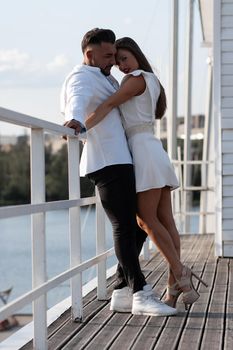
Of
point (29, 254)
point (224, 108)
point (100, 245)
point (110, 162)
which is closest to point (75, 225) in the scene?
point (110, 162)

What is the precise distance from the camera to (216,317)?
4645 mm

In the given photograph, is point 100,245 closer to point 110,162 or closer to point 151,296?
point 151,296

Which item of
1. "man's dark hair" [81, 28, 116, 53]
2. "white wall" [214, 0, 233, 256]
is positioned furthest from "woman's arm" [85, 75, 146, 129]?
"white wall" [214, 0, 233, 256]

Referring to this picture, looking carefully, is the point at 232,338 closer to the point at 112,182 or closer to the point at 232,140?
the point at 112,182

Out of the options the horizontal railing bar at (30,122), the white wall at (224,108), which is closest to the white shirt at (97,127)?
the horizontal railing bar at (30,122)

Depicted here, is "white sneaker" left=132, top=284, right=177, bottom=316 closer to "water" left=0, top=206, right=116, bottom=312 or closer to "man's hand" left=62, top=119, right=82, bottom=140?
"man's hand" left=62, top=119, right=82, bottom=140

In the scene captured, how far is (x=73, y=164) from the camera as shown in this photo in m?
4.54

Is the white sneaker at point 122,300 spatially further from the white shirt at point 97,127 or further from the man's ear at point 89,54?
the man's ear at point 89,54

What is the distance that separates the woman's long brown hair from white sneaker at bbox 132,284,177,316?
0.94 metres

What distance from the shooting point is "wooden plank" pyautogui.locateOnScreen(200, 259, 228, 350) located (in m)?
4.04

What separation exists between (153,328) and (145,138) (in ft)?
3.22

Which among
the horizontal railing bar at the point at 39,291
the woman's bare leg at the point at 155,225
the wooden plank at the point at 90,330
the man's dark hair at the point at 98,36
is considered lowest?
the wooden plank at the point at 90,330

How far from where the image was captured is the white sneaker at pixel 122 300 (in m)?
4.81

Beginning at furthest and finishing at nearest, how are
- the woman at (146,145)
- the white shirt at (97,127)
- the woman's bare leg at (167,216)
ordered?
the woman's bare leg at (167,216), the woman at (146,145), the white shirt at (97,127)
